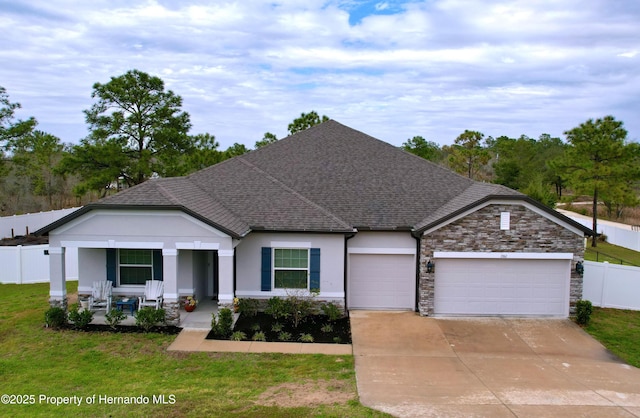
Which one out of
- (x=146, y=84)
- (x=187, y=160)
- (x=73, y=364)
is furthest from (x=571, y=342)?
(x=146, y=84)

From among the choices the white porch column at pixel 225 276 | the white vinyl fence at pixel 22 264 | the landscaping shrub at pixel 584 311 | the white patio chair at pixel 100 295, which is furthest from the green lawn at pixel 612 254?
the white vinyl fence at pixel 22 264

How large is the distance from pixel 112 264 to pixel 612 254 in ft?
87.6

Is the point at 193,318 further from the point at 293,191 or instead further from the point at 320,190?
the point at 320,190

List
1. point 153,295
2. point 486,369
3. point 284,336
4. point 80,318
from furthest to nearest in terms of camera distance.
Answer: point 153,295, point 80,318, point 284,336, point 486,369

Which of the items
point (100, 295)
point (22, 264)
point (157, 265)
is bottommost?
point (100, 295)

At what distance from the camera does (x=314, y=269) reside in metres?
15.6

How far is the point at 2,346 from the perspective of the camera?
39.7 ft

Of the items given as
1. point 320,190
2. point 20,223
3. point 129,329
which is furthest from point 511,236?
point 20,223

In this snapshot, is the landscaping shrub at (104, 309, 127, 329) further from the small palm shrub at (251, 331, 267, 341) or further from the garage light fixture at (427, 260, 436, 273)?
the garage light fixture at (427, 260, 436, 273)

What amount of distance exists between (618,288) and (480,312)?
5.31 meters

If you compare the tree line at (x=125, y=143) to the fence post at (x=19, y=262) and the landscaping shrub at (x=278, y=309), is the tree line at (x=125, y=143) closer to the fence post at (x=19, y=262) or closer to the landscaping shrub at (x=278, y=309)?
the fence post at (x=19, y=262)

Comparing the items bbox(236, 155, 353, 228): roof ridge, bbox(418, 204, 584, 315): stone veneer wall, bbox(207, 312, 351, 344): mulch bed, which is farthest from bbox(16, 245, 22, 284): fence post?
bbox(418, 204, 584, 315): stone veneer wall

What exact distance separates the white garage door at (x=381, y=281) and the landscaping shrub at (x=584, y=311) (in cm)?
512

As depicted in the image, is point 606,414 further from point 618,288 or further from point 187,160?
point 187,160
